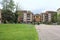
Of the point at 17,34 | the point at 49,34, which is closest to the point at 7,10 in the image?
the point at 49,34

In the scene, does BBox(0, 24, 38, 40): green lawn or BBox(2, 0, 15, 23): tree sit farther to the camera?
BBox(2, 0, 15, 23): tree

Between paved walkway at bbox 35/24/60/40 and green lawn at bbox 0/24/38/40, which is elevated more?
green lawn at bbox 0/24/38/40

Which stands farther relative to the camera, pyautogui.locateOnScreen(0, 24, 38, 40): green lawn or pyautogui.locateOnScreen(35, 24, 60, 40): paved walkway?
pyautogui.locateOnScreen(35, 24, 60, 40): paved walkway

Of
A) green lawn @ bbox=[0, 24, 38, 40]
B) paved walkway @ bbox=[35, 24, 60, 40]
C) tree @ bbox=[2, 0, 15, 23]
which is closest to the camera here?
green lawn @ bbox=[0, 24, 38, 40]

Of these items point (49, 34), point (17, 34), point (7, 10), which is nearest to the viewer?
point (17, 34)

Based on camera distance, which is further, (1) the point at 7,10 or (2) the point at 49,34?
(1) the point at 7,10

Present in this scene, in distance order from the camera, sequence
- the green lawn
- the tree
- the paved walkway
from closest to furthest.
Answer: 1. the green lawn
2. the paved walkway
3. the tree

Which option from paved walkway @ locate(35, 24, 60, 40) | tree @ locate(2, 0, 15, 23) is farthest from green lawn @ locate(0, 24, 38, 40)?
tree @ locate(2, 0, 15, 23)

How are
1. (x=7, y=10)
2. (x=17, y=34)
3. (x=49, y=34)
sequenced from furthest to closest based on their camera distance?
1. (x=7, y=10)
2. (x=49, y=34)
3. (x=17, y=34)

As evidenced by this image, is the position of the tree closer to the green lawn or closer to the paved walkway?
the paved walkway

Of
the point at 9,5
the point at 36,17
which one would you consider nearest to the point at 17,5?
the point at 9,5

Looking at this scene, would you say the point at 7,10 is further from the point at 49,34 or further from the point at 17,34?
the point at 17,34

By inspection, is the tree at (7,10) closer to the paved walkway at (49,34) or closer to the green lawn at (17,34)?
the paved walkway at (49,34)

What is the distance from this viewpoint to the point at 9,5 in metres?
89.6
